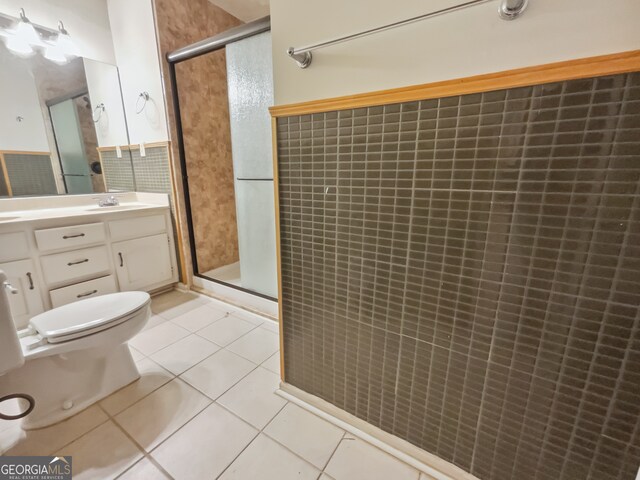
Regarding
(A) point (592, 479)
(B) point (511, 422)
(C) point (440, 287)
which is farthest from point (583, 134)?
(A) point (592, 479)

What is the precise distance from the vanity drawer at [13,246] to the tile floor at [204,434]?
889 millimetres

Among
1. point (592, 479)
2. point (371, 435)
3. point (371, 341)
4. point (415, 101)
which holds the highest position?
point (415, 101)

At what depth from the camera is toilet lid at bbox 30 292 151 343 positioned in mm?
1129

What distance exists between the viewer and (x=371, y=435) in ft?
3.73

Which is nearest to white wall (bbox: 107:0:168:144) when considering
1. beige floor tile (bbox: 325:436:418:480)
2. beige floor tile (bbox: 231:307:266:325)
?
beige floor tile (bbox: 231:307:266:325)

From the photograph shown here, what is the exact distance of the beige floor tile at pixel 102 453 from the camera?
1.01m

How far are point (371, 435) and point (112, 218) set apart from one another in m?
2.20

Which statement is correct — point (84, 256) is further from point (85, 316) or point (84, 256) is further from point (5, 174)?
point (85, 316)

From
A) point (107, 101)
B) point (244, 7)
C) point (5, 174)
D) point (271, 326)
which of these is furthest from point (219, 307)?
point (244, 7)

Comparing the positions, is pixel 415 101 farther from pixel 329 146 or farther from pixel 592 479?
pixel 592 479

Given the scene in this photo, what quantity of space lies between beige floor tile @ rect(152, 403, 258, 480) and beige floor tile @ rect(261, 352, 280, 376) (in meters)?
0.33

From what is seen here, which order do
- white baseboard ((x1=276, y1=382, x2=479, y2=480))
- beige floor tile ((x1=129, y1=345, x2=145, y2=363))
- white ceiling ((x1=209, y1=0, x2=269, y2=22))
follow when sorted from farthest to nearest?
white ceiling ((x1=209, y1=0, x2=269, y2=22)) < beige floor tile ((x1=129, y1=345, x2=145, y2=363)) < white baseboard ((x1=276, y1=382, x2=479, y2=480))

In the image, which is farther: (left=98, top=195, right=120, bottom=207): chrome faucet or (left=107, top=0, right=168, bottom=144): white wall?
(left=98, top=195, right=120, bottom=207): chrome faucet

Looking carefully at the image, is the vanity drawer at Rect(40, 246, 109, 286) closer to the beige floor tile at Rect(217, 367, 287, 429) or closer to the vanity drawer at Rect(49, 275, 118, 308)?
the vanity drawer at Rect(49, 275, 118, 308)
